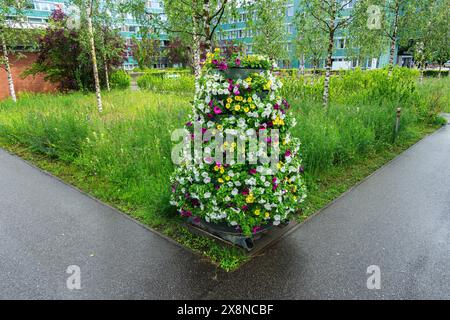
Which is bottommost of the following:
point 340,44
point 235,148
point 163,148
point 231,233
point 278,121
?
point 231,233

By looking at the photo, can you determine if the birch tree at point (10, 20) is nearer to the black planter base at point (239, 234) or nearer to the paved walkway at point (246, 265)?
the paved walkway at point (246, 265)

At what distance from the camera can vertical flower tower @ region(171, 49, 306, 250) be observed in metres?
3.20

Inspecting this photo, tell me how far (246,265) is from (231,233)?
403 millimetres

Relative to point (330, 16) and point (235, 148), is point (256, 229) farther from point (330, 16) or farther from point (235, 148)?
point (330, 16)

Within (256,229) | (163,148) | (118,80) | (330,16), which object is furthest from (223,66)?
(118,80)

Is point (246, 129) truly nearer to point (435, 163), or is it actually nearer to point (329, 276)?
point (329, 276)

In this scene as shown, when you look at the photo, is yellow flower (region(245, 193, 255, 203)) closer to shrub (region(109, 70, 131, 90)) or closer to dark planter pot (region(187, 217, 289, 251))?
dark planter pot (region(187, 217, 289, 251))

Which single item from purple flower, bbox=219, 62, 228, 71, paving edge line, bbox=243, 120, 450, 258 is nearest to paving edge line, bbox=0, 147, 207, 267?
paving edge line, bbox=243, 120, 450, 258

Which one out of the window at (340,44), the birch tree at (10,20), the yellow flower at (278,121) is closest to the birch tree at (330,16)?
the yellow flower at (278,121)

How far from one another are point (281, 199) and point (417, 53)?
2062 cm

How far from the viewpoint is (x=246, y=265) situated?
323 centimetres

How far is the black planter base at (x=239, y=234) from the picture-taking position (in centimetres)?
342

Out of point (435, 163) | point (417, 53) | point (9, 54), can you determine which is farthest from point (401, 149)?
point (9, 54)

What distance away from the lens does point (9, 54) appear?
14055 mm
